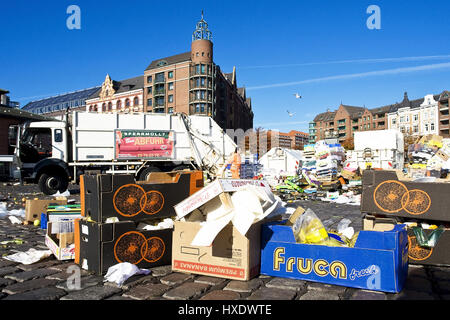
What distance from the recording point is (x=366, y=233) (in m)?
2.78

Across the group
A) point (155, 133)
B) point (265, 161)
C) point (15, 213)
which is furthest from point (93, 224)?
point (265, 161)

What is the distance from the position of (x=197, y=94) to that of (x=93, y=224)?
55.3m

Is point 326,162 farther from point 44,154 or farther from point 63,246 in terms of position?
point 63,246

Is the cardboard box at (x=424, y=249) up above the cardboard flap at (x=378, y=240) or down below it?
below

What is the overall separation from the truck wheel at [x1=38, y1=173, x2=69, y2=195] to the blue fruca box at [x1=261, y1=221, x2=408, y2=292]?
35.3 feet

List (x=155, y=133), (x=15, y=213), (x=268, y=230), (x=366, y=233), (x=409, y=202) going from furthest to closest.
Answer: (x=155, y=133)
(x=15, y=213)
(x=409, y=202)
(x=268, y=230)
(x=366, y=233)

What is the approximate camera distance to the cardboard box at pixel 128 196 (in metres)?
3.29

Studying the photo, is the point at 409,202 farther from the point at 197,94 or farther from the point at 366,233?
the point at 197,94

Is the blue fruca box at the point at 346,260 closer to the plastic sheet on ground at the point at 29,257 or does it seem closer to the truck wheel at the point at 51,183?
the plastic sheet on ground at the point at 29,257

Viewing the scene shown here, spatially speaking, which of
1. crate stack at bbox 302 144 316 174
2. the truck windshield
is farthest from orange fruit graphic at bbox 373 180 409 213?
the truck windshield

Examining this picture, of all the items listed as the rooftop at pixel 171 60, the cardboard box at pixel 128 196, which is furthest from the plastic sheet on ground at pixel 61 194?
the rooftop at pixel 171 60

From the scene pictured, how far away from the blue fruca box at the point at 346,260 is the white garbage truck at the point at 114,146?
8.99 meters

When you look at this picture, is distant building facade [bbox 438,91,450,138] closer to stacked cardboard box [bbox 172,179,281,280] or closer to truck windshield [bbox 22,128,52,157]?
truck windshield [bbox 22,128,52,157]

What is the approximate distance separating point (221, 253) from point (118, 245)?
1028 millimetres
